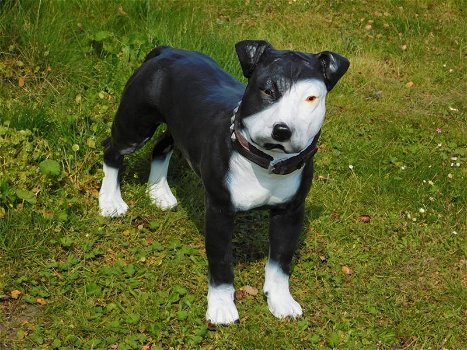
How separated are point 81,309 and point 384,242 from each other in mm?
1924

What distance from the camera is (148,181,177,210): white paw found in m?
4.77

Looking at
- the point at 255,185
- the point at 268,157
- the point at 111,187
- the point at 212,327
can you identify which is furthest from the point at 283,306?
the point at 111,187

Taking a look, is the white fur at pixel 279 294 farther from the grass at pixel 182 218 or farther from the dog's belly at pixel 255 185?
the dog's belly at pixel 255 185

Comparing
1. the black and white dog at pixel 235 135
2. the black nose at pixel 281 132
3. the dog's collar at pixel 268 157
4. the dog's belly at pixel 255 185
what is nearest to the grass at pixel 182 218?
the black and white dog at pixel 235 135

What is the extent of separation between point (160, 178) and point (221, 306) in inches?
48.0

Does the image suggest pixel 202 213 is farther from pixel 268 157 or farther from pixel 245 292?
pixel 268 157

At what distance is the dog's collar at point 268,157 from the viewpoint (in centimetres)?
333

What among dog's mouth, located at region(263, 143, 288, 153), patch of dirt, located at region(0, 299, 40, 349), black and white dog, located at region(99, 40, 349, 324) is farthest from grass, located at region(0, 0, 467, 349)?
dog's mouth, located at region(263, 143, 288, 153)

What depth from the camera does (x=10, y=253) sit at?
4.13 meters

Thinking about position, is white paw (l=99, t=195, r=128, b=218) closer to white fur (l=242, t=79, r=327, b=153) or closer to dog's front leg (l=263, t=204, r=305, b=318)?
dog's front leg (l=263, t=204, r=305, b=318)

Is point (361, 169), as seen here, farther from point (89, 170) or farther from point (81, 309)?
point (81, 309)

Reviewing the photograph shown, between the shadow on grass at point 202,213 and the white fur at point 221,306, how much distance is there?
0.53 m

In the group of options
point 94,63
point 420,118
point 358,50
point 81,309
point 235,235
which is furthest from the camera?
point 358,50

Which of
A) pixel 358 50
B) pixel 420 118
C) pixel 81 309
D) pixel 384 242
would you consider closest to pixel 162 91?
pixel 81 309
